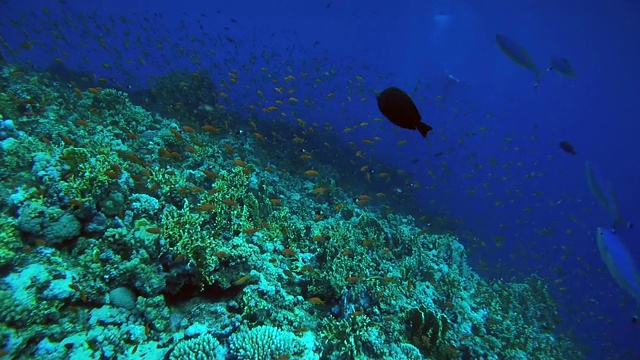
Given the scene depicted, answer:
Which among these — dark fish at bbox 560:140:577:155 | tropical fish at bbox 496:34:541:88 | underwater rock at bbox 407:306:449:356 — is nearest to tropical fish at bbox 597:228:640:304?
underwater rock at bbox 407:306:449:356

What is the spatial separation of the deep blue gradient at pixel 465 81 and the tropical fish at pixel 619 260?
3.50ft

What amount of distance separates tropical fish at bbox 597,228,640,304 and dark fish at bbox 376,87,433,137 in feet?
11.7

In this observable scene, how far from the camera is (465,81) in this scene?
7850cm

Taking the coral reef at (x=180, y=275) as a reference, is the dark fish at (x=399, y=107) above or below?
above

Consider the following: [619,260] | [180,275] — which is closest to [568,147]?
[619,260]

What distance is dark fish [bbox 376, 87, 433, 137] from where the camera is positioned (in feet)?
8.08

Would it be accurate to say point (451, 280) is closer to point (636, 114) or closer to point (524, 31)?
point (524, 31)

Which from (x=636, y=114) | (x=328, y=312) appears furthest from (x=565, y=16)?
(x=636, y=114)

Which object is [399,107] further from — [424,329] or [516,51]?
[516,51]

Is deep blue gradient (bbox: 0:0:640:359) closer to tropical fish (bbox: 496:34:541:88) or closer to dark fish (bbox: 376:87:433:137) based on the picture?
dark fish (bbox: 376:87:433:137)

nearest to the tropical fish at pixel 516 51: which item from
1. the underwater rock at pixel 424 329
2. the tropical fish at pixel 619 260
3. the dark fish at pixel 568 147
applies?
the tropical fish at pixel 619 260

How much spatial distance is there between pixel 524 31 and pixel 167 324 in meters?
47.3

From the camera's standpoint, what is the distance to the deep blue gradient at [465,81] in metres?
17.2

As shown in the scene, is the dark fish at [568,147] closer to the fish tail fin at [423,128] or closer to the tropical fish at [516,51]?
the tropical fish at [516,51]
